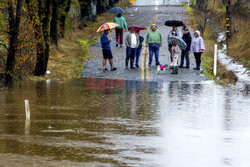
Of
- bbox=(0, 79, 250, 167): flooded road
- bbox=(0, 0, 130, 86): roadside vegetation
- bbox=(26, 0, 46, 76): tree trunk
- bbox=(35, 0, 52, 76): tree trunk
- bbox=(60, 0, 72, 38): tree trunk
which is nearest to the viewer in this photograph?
bbox=(0, 79, 250, 167): flooded road

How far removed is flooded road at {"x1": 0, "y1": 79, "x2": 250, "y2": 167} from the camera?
8000 mm

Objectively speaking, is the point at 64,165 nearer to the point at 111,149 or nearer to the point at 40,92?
the point at 111,149

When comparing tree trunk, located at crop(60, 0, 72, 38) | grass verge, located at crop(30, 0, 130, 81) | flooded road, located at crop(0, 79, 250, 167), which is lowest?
flooded road, located at crop(0, 79, 250, 167)

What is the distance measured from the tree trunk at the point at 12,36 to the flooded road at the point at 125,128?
0.73 meters

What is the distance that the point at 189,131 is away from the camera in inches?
395

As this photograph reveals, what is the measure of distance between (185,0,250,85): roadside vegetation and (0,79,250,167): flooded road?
13.6 ft

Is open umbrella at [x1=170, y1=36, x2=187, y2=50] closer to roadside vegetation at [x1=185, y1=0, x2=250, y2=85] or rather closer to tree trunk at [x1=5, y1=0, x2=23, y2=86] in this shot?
roadside vegetation at [x1=185, y1=0, x2=250, y2=85]

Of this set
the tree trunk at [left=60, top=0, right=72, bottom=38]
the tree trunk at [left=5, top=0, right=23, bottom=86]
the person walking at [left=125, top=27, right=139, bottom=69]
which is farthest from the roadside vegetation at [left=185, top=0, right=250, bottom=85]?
the tree trunk at [left=60, top=0, right=72, bottom=38]

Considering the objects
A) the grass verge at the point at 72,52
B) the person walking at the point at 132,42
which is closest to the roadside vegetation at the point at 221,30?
the person walking at the point at 132,42

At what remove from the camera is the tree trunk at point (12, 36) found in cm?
1622

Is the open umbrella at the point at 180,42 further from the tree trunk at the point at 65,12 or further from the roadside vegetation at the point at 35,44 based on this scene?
the tree trunk at the point at 65,12

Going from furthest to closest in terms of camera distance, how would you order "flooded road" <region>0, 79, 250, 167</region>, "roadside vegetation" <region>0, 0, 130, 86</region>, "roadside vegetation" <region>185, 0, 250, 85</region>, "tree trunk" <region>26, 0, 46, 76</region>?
"roadside vegetation" <region>185, 0, 250, 85</region> < "tree trunk" <region>26, 0, 46, 76</region> < "roadside vegetation" <region>0, 0, 130, 86</region> < "flooded road" <region>0, 79, 250, 167</region>

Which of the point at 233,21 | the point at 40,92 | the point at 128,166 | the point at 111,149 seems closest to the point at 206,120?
the point at 111,149

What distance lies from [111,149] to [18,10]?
9051 mm
